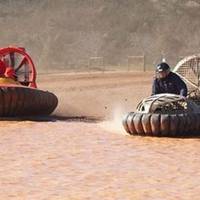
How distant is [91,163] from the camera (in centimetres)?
573

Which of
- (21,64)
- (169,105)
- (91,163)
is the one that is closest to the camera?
(91,163)

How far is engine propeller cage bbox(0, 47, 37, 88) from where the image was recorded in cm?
1120

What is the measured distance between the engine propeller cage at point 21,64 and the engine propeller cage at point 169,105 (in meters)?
3.61

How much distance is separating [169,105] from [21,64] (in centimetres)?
392

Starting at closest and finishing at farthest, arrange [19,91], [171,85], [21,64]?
[171,85] → [19,91] → [21,64]

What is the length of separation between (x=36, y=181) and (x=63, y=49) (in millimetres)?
37518

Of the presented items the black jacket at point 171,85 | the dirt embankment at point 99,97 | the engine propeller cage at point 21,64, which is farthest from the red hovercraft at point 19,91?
the black jacket at point 171,85

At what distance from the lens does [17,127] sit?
8664 millimetres

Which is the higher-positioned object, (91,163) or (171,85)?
(171,85)

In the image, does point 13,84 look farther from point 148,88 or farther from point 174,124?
point 148,88

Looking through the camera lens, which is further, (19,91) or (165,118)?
(19,91)

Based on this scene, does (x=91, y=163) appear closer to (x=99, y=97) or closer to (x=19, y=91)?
(x=19, y=91)

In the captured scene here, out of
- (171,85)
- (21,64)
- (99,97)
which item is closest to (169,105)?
(171,85)

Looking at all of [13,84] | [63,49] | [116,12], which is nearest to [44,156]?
[13,84]
